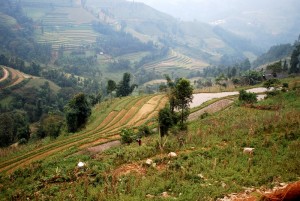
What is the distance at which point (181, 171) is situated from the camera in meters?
13.4

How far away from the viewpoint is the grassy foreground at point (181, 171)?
1198 cm

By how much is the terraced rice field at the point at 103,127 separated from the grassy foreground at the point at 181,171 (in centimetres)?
1132

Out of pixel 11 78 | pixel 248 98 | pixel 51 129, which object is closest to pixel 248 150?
pixel 248 98

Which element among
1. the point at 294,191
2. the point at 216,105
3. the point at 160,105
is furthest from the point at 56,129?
the point at 294,191

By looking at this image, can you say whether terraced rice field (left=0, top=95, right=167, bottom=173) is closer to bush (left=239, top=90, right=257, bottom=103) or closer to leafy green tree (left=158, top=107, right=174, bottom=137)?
leafy green tree (left=158, top=107, right=174, bottom=137)

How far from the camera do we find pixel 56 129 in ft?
156

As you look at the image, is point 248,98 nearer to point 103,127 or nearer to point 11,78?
point 103,127

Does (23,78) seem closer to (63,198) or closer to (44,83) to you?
(44,83)

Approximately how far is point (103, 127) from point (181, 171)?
31959 mm

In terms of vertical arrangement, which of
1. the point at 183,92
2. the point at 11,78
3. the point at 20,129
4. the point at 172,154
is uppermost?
the point at 183,92

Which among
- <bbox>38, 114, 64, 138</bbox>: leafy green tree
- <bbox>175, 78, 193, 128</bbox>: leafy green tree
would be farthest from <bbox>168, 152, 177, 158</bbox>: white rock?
<bbox>38, 114, 64, 138</bbox>: leafy green tree

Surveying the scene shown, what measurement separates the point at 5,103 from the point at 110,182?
103 metres

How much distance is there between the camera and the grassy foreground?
1198 centimetres

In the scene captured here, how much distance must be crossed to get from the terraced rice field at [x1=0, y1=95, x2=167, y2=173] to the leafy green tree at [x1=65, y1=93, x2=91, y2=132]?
6.87 ft
